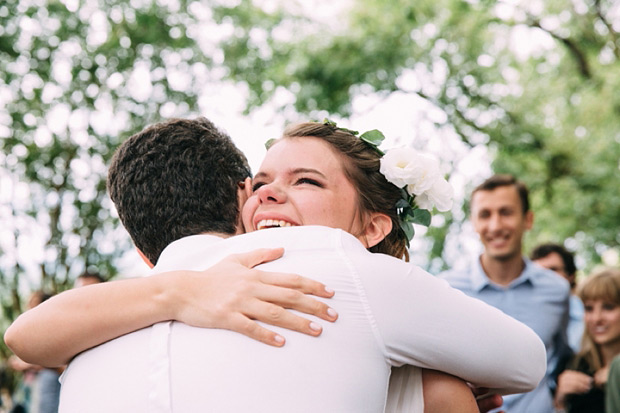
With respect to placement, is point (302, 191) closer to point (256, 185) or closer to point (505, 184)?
point (256, 185)

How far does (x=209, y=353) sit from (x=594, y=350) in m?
4.23

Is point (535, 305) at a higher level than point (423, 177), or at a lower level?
lower

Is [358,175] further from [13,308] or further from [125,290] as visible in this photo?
[13,308]

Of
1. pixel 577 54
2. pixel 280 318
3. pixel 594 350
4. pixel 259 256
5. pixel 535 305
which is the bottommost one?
pixel 594 350

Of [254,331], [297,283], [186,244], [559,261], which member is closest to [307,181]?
[186,244]

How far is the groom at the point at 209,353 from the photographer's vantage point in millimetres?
1741

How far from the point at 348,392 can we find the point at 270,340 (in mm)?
221

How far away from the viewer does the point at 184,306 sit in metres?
1.85

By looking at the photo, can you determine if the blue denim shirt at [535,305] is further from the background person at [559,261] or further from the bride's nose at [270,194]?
the bride's nose at [270,194]

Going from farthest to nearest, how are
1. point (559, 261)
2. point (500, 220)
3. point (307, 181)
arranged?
point (559, 261), point (500, 220), point (307, 181)

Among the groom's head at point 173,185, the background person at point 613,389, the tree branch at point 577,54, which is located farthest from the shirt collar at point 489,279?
the tree branch at point 577,54

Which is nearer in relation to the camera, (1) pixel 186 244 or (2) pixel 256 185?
(1) pixel 186 244

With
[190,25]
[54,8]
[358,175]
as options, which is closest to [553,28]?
[190,25]

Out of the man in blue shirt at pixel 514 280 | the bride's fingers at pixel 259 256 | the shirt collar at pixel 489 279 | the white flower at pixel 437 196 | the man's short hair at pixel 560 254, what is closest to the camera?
the bride's fingers at pixel 259 256
